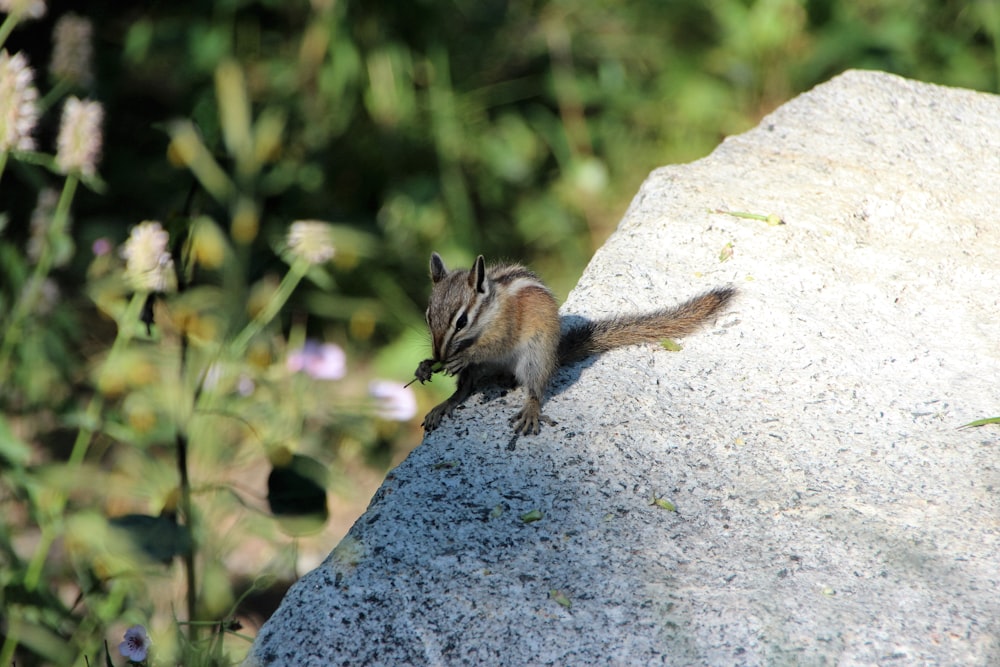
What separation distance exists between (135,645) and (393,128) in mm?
2896

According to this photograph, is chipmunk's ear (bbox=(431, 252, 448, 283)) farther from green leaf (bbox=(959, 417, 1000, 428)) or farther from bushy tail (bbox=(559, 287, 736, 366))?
green leaf (bbox=(959, 417, 1000, 428))

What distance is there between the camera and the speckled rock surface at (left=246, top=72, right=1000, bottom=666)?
64.4 inches

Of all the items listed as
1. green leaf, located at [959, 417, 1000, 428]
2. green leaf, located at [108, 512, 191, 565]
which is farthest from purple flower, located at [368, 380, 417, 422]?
green leaf, located at [959, 417, 1000, 428]

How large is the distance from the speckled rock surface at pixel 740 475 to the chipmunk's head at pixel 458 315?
0.44 feet

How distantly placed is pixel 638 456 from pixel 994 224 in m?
1.34

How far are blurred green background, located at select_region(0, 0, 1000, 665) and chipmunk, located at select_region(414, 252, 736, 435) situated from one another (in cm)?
70

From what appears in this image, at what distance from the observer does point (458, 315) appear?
2338 millimetres

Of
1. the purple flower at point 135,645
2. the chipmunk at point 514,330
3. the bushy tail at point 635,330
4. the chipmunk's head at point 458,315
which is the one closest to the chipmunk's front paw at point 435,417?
the chipmunk at point 514,330

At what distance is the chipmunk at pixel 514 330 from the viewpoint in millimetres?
2305

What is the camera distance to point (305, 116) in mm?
4203

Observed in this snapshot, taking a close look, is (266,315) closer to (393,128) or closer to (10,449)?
(10,449)

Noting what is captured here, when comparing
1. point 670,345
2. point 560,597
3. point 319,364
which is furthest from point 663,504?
point 319,364

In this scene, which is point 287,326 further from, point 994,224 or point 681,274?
point 994,224

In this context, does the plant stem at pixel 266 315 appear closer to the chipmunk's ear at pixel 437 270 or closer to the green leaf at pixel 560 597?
the chipmunk's ear at pixel 437 270
